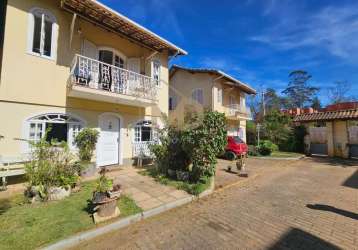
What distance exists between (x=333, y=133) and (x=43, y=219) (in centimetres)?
2103

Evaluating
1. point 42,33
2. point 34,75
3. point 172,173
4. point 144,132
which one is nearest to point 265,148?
point 144,132

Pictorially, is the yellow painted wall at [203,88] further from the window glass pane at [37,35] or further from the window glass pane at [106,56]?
the window glass pane at [37,35]

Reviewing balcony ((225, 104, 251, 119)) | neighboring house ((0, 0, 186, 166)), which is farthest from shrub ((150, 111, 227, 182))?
balcony ((225, 104, 251, 119))

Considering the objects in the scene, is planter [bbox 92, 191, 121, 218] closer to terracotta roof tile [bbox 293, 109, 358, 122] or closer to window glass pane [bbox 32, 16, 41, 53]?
window glass pane [bbox 32, 16, 41, 53]

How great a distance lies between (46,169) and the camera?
540 centimetres

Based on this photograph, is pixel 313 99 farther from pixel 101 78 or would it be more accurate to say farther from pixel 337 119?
pixel 101 78

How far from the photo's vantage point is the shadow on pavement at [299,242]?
3609mm

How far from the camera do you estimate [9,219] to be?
4.32 metres

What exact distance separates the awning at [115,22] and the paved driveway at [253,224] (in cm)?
808

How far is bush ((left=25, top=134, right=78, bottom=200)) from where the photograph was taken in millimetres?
5340

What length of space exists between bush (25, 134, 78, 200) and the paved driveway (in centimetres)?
252

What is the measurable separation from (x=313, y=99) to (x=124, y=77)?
171ft

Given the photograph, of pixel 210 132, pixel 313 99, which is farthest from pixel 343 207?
pixel 313 99

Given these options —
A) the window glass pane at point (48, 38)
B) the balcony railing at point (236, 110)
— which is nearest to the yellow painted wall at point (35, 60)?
the window glass pane at point (48, 38)
